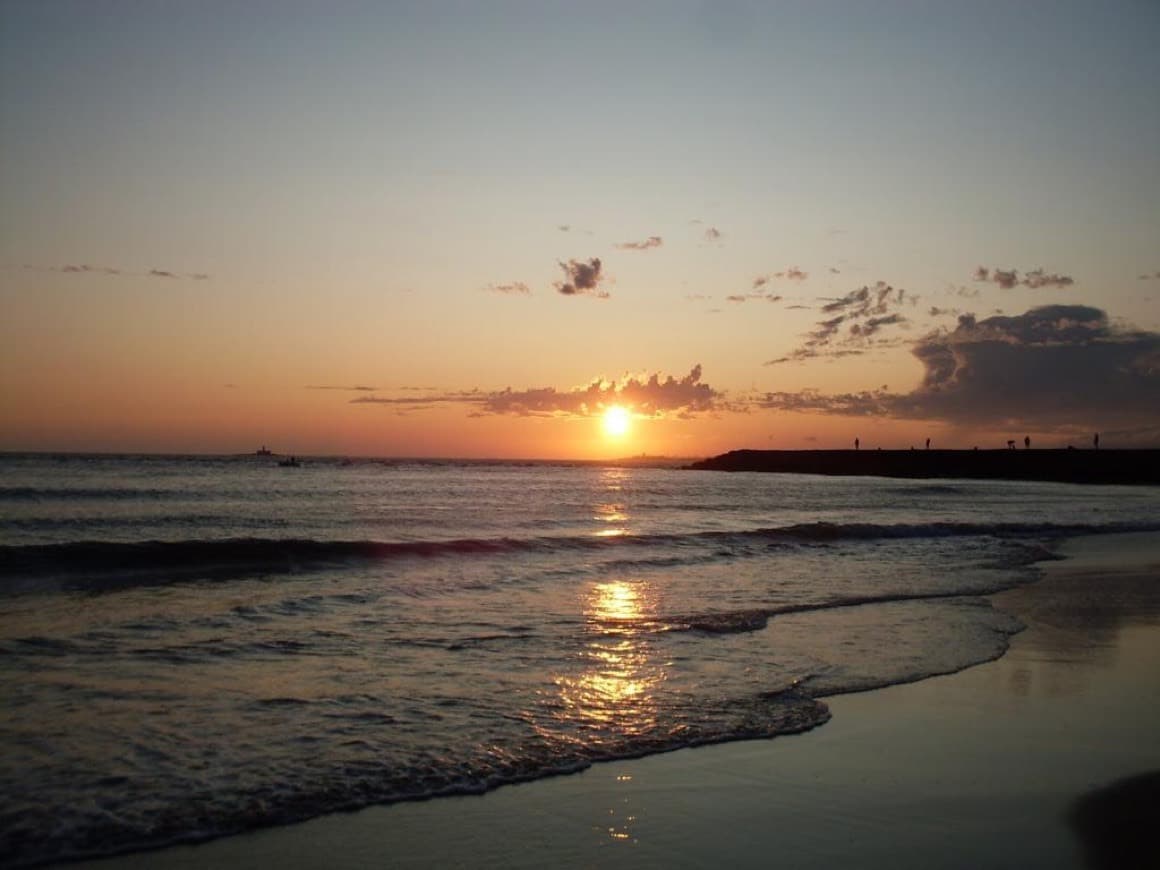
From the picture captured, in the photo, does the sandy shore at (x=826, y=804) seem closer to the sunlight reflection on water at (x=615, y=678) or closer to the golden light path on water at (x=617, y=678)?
the golden light path on water at (x=617, y=678)

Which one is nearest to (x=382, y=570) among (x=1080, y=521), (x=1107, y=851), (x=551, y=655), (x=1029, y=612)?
(x=551, y=655)

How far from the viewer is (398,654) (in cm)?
1075

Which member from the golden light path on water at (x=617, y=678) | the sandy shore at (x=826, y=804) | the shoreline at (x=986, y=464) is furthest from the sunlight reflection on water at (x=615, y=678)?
the shoreline at (x=986, y=464)

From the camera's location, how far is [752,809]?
6062 mm

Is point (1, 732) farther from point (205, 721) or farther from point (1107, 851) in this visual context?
point (1107, 851)

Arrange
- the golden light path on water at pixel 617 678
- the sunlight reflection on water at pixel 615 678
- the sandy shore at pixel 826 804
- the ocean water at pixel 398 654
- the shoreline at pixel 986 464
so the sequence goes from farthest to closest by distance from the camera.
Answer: the shoreline at pixel 986 464, the sunlight reflection on water at pixel 615 678, the golden light path on water at pixel 617 678, the ocean water at pixel 398 654, the sandy shore at pixel 826 804

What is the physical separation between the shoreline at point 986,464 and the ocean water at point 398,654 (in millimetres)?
68565

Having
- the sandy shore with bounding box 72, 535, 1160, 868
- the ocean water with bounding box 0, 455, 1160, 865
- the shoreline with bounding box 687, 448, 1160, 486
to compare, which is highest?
the shoreline with bounding box 687, 448, 1160, 486

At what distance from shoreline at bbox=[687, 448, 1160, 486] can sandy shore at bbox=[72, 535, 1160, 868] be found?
8359cm

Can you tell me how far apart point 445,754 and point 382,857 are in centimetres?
186

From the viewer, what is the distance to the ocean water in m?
6.51

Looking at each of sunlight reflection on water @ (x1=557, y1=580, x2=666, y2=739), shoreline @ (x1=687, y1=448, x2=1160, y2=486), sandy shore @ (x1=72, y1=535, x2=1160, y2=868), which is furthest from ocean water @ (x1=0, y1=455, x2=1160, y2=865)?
shoreline @ (x1=687, y1=448, x2=1160, y2=486)

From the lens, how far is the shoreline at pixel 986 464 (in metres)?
83.1

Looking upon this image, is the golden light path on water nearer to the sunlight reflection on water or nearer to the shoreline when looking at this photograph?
the sunlight reflection on water
